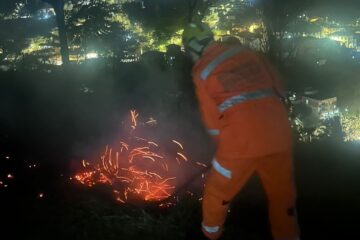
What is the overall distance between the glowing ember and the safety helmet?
83.3 inches

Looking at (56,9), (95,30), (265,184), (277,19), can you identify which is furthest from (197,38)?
(95,30)

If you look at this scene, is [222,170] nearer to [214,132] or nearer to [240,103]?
[214,132]

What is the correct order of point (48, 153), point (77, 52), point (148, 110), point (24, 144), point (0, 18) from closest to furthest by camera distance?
point (48, 153)
point (24, 144)
point (148, 110)
point (0, 18)
point (77, 52)

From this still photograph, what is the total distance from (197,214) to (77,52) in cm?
1428

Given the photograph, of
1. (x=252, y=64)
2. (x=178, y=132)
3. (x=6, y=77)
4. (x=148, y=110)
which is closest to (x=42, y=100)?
(x=6, y=77)

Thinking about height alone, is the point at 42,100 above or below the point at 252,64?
below

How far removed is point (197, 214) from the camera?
168 inches

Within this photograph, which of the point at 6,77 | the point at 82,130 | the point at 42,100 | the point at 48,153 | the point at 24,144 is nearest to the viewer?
the point at 48,153

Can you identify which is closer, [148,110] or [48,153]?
[48,153]

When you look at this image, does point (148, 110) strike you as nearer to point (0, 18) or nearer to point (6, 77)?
point (6, 77)

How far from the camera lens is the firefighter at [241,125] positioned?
290cm

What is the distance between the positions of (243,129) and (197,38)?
0.93 m

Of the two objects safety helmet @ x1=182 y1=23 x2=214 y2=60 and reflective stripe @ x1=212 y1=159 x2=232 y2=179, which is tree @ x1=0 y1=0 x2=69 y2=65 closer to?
safety helmet @ x1=182 y1=23 x2=214 y2=60

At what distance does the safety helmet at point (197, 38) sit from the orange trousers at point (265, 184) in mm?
985
